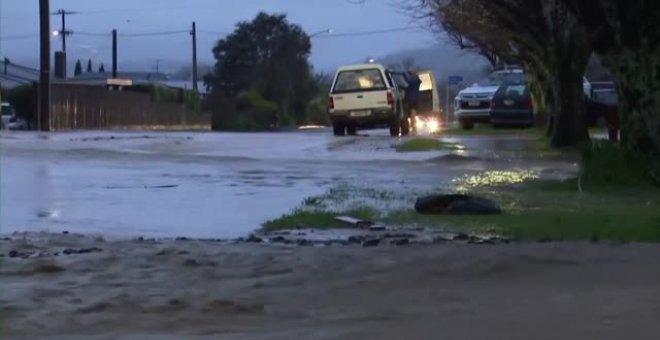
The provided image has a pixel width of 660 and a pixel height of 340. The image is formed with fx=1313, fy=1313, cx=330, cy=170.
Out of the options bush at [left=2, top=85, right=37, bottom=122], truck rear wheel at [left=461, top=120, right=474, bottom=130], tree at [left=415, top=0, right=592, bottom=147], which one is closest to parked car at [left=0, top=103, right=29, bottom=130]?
bush at [left=2, top=85, right=37, bottom=122]

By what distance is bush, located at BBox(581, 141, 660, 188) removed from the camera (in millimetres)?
15172

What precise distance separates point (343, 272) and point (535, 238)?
2.41 meters

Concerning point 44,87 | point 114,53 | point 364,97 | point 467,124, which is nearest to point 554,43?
point 364,97

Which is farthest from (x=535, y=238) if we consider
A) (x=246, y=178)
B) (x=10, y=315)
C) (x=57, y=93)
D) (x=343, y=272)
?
(x=57, y=93)

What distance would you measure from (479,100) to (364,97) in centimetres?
738

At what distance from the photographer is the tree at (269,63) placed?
67.8m

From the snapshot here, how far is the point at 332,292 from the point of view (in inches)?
316

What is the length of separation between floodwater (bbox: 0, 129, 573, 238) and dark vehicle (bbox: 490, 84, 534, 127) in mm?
10599

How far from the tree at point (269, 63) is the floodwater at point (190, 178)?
4094 centimetres

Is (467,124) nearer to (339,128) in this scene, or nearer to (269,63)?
(339,128)

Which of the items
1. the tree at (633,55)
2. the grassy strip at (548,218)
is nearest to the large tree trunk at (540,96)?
the tree at (633,55)

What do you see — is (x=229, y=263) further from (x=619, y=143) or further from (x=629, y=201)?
(x=619, y=143)

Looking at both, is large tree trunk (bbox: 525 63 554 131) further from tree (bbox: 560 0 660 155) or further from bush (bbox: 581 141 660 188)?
bush (bbox: 581 141 660 188)

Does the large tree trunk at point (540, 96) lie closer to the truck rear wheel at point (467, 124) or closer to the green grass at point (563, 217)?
the truck rear wheel at point (467, 124)
